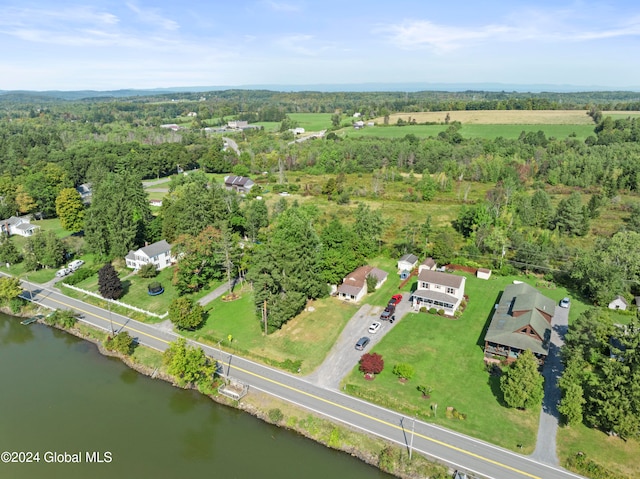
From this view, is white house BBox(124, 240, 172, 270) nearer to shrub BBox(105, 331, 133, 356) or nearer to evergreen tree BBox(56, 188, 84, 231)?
shrub BBox(105, 331, 133, 356)

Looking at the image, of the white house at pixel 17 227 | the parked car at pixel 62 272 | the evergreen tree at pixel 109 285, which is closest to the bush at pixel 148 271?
the evergreen tree at pixel 109 285

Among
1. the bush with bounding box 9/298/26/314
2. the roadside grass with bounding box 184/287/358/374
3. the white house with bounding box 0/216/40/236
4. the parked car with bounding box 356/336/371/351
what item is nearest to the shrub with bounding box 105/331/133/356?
the roadside grass with bounding box 184/287/358/374

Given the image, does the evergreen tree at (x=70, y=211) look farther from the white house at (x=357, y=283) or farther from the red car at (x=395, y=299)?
the red car at (x=395, y=299)

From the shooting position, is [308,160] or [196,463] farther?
[308,160]

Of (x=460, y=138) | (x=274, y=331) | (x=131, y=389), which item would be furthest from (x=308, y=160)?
(x=131, y=389)

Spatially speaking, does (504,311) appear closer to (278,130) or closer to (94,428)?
(94,428)

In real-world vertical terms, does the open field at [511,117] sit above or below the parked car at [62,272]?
above
